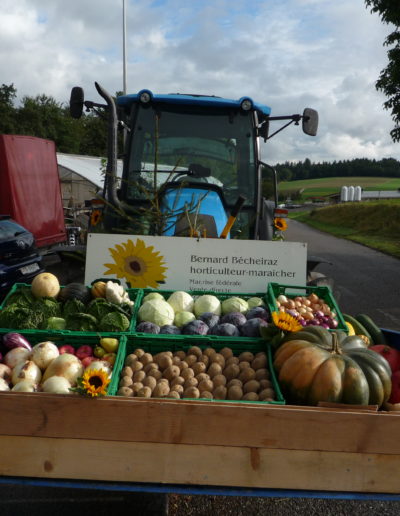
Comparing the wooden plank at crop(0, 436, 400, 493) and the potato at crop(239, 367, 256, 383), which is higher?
the potato at crop(239, 367, 256, 383)

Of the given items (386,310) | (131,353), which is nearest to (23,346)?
(131,353)

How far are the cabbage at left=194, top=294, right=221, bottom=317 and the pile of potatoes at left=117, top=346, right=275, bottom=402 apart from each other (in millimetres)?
537

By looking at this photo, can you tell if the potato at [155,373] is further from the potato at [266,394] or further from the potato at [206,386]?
the potato at [266,394]

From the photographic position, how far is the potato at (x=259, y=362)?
107 inches

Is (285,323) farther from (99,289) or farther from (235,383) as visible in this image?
(99,289)

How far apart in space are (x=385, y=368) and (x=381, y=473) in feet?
1.97

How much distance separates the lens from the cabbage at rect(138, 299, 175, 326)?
3.15 meters

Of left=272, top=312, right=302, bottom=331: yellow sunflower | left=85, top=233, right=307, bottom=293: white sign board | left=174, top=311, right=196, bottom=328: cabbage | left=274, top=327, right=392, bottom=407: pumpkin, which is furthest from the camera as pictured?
left=85, top=233, right=307, bottom=293: white sign board

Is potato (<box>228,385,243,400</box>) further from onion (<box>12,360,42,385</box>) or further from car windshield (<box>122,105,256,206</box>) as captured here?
car windshield (<box>122,105,256,206</box>)

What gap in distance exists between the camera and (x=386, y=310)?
323 inches

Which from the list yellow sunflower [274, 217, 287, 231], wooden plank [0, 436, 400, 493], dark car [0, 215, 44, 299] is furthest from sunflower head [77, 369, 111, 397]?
dark car [0, 215, 44, 299]

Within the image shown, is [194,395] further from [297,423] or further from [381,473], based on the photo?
[381,473]

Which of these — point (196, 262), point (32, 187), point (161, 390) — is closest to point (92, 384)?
point (161, 390)

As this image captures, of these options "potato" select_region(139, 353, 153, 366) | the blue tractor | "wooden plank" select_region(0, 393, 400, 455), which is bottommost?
"wooden plank" select_region(0, 393, 400, 455)
